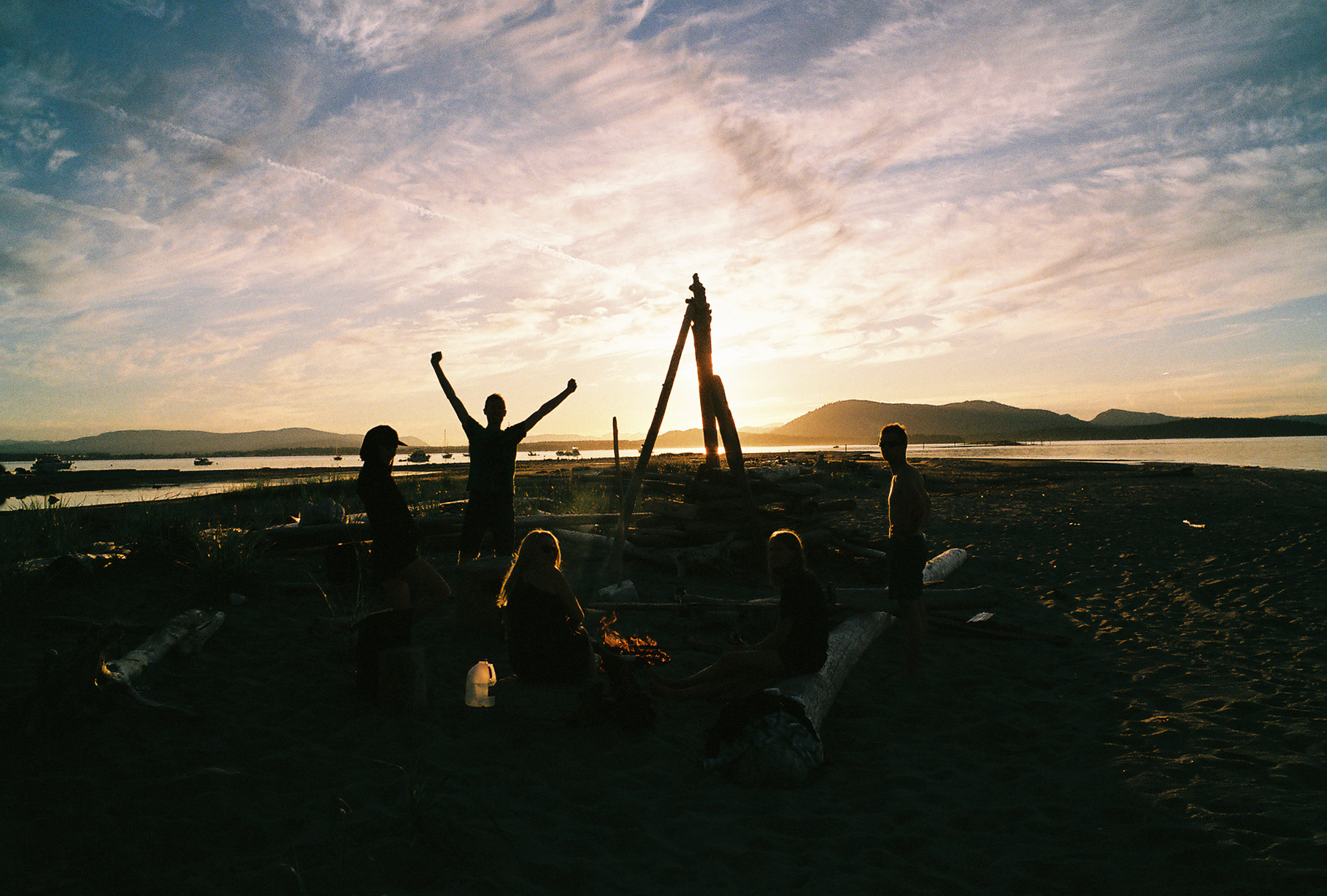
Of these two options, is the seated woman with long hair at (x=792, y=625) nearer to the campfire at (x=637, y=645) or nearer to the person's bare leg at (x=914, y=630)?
the person's bare leg at (x=914, y=630)

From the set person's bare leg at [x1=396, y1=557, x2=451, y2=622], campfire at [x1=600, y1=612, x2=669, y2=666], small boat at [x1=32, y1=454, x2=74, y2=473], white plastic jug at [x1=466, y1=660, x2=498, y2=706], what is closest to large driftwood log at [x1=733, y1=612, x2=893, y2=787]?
campfire at [x1=600, y1=612, x2=669, y2=666]

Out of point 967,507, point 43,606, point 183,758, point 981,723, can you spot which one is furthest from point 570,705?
point 967,507

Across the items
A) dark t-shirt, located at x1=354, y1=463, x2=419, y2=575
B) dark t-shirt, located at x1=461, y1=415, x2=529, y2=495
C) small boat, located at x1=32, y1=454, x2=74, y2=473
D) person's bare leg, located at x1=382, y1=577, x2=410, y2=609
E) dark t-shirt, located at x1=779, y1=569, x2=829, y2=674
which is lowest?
dark t-shirt, located at x1=779, y1=569, x2=829, y2=674

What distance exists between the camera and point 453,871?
303 cm

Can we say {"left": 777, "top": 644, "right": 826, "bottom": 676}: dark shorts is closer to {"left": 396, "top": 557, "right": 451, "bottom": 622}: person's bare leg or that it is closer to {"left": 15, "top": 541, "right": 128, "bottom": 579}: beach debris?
{"left": 396, "top": 557, "right": 451, "bottom": 622}: person's bare leg

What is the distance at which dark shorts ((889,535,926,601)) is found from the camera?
5820 millimetres

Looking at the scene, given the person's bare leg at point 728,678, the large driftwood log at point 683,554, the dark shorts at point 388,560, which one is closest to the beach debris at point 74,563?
the dark shorts at point 388,560

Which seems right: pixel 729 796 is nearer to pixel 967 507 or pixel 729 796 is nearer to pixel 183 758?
pixel 183 758

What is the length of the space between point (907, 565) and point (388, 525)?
446 cm

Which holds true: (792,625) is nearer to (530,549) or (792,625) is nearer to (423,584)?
(530,549)

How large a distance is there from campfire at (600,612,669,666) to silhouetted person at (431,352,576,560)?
5.19 feet

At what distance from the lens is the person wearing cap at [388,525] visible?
507cm

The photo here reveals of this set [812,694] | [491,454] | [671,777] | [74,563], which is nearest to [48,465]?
[74,563]

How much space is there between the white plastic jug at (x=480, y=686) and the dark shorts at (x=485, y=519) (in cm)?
251
